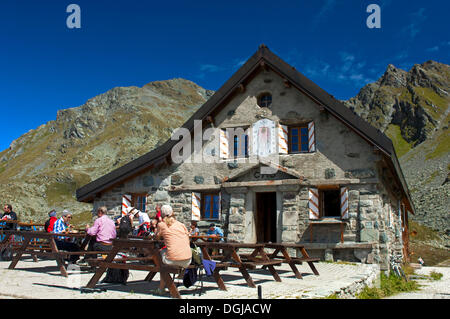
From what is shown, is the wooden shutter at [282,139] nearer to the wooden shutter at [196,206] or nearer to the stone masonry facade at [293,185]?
the stone masonry facade at [293,185]

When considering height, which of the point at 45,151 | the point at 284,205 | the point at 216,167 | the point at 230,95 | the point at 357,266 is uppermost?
the point at 45,151

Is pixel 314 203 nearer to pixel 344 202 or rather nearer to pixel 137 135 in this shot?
pixel 344 202

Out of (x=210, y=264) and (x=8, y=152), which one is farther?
(x=8, y=152)

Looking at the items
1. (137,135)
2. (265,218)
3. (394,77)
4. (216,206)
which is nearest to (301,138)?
(216,206)

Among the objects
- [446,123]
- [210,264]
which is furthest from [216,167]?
[446,123]

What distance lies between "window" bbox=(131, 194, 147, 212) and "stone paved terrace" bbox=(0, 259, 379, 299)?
5902 millimetres

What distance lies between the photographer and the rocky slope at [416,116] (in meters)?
81.2

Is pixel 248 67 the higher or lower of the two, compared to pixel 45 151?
lower

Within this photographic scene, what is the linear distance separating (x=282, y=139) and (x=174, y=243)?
8734 millimetres

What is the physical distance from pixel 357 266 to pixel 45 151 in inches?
5202

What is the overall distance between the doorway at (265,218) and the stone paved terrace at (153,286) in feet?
16.6

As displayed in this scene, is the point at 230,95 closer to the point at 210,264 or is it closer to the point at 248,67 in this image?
the point at 248,67
